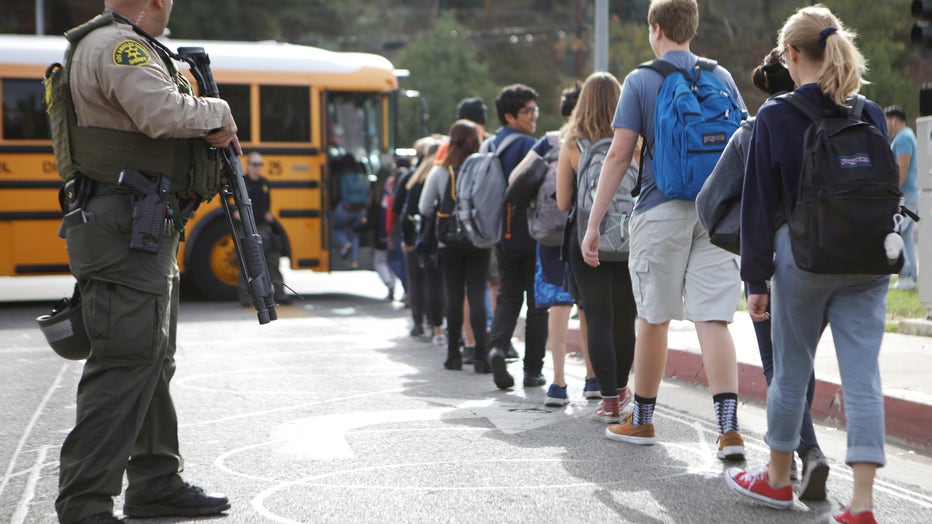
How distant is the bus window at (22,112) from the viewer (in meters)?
13.6

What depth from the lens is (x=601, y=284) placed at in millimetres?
6031

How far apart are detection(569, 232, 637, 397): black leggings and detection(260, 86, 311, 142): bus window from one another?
8.93 meters

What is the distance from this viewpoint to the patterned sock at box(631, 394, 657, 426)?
5391mm

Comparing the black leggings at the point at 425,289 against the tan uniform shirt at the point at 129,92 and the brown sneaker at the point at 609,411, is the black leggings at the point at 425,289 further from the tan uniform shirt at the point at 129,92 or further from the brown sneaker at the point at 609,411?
the tan uniform shirt at the point at 129,92

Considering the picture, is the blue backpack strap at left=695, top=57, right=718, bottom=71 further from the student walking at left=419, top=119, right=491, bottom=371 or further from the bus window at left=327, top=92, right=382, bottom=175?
the bus window at left=327, top=92, right=382, bottom=175

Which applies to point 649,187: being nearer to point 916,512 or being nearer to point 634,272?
point 634,272

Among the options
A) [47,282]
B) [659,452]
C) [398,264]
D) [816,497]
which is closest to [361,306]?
[398,264]

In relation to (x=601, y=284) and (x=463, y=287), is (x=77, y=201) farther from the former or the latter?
(x=463, y=287)

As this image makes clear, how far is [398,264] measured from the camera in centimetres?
1289

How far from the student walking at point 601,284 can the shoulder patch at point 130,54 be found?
108 inches

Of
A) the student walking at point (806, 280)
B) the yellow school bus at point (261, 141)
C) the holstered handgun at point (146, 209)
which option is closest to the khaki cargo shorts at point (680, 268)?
the student walking at point (806, 280)

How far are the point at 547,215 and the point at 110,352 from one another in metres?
3.27

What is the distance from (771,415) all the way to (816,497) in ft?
1.54

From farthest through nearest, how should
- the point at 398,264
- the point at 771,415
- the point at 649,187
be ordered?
the point at 398,264 → the point at 649,187 → the point at 771,415
